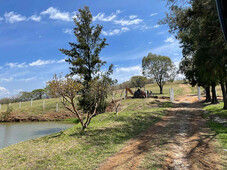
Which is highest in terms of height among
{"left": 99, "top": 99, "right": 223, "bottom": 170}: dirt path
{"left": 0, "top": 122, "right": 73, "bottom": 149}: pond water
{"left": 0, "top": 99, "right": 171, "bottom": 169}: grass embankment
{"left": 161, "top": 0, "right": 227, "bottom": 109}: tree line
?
{"left": 161, "top": 0, "right": 227, "bottom": 109}: tree line

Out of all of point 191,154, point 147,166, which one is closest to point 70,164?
point 147,166

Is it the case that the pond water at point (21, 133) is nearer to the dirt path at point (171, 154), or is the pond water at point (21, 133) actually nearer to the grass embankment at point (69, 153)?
the grass embankment at point (69, 153)

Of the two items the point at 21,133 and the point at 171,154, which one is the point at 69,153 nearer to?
the point at 171,154

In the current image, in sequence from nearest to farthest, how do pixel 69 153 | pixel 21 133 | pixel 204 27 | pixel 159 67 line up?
pixel 69 153 < pixel 204 27 < pixel 21 133 < pixel 159 67

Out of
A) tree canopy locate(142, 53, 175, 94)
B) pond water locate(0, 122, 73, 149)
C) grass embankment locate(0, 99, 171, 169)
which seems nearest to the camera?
grass embankment locate(0, 99, 171, 169)

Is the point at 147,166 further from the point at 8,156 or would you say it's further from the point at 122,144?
the point at 8,156

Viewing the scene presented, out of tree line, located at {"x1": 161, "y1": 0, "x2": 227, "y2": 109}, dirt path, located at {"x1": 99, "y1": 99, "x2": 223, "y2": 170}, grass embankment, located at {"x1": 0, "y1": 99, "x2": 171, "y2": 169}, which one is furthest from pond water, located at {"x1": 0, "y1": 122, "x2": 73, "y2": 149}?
tree line, located at {"x1": 161, "y1": 0, "x2": 227, "y2": 109}

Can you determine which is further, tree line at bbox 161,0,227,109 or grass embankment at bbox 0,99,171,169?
tree line at bbox 161,0,227,109

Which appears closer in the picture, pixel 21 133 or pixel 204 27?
pixel 204 27

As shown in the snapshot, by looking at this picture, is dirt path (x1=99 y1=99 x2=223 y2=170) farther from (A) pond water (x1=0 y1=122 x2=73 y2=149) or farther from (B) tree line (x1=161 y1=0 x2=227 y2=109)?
(A) pond water (x1=0 y1=122 x2=73 y2=149)

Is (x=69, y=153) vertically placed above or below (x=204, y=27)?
below

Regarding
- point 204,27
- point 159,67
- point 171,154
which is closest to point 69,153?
point 171,154

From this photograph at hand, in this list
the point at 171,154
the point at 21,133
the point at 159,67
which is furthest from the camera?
the point at 159,67

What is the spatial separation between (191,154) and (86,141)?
15.1 feet
